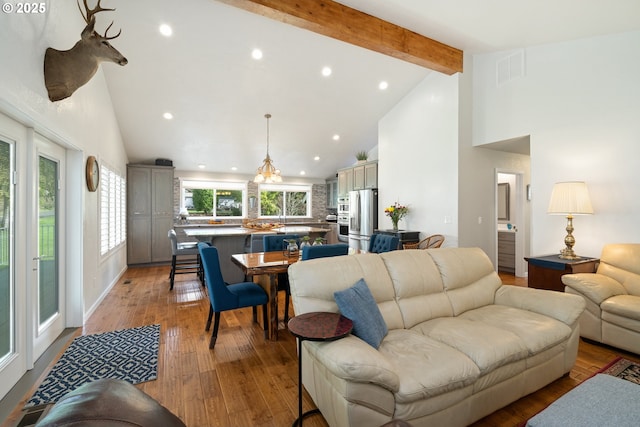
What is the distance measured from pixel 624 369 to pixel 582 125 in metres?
2.89

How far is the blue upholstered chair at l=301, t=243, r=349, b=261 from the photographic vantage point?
9.70ft

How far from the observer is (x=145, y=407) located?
2.53ft

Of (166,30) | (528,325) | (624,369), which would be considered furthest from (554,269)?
(166,30)

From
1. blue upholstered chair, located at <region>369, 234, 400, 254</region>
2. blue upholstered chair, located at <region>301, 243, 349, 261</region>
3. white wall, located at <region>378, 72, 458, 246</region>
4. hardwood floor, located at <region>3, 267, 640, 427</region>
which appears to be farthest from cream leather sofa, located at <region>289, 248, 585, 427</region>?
white wall, located at <region>378, 72, 458, 246</region>

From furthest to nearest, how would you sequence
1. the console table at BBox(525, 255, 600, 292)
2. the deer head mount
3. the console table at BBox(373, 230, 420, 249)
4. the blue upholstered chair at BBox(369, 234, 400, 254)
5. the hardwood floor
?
the console table at BBox(373, 230, 420, 249)
the blue upholstered chair at BBox(369, 234, 400, 254)
the console table at BBox(525, 255, 600, 292)
the deer head mount
the hardwood floor

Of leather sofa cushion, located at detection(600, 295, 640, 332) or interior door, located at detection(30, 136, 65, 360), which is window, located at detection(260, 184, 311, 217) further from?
leather sofa cushion, located at detection(600, 295, 640, 332)

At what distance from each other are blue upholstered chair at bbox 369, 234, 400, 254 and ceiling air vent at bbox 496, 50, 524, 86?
9.78 feet

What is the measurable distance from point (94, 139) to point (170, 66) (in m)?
1.49

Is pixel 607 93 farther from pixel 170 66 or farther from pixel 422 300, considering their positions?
pixel 170 66

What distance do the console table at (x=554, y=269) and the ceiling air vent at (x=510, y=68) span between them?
2.70 metres

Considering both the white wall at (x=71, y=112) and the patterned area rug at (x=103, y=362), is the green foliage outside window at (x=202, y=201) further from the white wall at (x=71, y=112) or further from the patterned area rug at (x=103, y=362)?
the patterned area rug at (x=103, y=362)

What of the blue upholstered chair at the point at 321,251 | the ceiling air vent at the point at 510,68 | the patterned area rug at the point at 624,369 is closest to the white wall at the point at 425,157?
the ceiling air vent at the point at 510,68

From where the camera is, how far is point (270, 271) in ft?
9.60

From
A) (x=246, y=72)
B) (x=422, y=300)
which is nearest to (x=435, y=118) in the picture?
(x=246, y=72)
